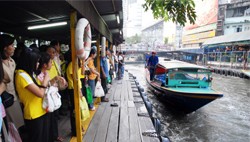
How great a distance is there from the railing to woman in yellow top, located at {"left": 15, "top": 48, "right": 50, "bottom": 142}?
21791 millimetres

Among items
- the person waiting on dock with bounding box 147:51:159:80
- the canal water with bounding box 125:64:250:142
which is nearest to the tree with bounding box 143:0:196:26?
the canal water with bounding box 125:64:250:142

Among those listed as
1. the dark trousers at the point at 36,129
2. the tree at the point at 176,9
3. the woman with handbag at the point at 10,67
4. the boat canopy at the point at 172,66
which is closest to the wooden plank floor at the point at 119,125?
the dark trousers at the point at 36,129

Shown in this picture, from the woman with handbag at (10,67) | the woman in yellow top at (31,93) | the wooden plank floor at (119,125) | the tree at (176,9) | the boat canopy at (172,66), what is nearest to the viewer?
the woman in yellow top at (31,93)

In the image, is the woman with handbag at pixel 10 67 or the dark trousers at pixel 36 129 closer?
the dark trousers at pixel 36 129

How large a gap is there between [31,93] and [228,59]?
2588cm

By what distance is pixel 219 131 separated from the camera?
676 centimetres

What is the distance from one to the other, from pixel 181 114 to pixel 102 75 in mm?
4172

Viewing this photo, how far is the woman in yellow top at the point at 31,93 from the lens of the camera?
212 centimetres

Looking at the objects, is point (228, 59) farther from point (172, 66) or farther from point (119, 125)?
point (119, 125)

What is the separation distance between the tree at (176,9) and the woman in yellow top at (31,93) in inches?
68.4

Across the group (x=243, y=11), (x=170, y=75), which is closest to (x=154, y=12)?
(x=170, y=75)

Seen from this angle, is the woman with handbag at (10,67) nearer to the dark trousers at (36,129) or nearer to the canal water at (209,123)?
the dark trousers at (36,129)

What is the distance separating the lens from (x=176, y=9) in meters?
2.64

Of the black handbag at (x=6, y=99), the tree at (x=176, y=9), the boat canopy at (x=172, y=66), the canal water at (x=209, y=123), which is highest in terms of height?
the tree at (x=176, y=9)
